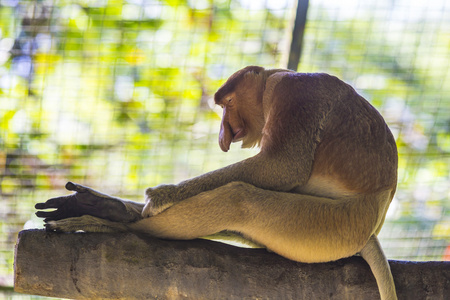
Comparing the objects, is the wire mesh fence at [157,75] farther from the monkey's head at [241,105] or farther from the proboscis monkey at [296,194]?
the proboscis monkey at [296,194]

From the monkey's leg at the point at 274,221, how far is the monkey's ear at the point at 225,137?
1.53ft

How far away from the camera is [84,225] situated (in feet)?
5.65

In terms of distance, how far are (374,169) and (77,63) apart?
88.7 inches

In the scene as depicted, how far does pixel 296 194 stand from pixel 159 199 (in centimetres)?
57

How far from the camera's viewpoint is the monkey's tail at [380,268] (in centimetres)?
170

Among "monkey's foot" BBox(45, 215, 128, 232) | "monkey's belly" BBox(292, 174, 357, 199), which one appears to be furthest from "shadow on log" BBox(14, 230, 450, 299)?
"monkey's belly" BBox(292, 174, 357, 199)

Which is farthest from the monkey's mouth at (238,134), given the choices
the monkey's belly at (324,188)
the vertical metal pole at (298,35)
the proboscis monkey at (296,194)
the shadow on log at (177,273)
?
the vertical metal pole at (298,35)

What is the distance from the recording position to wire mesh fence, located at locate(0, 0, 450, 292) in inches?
121

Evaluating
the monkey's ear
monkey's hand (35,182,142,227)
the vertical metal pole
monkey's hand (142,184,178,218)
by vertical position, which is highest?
the vertical metal pole

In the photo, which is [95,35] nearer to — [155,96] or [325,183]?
[155,96]

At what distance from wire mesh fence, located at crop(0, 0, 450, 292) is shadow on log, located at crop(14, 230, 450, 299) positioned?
1386 millimetres

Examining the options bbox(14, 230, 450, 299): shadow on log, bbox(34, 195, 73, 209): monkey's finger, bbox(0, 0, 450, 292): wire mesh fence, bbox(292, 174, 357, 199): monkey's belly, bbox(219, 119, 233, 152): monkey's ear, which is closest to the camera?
Result: bbox(14, 230, 450, 299): shadow on log

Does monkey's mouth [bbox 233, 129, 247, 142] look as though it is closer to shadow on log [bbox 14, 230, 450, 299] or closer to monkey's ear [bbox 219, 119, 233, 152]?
monkey's ear [bbox 219, 119, 233, 152]

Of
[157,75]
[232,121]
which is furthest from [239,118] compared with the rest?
[157,75]
